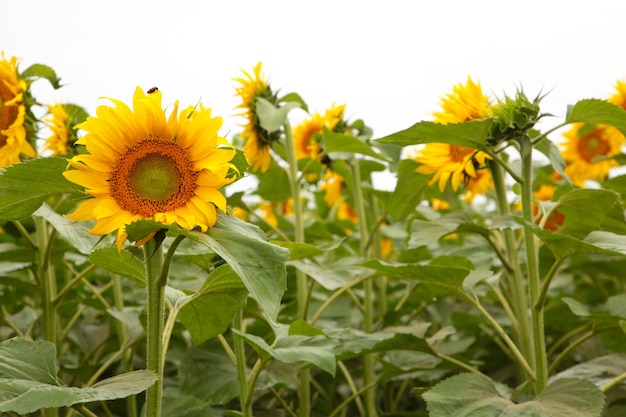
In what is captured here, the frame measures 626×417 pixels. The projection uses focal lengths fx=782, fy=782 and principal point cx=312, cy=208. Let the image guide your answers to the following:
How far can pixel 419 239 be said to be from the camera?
1275mm

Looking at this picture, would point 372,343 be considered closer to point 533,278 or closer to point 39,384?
point 533,278

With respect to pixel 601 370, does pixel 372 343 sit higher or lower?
higher

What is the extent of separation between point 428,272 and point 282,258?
1.53ft

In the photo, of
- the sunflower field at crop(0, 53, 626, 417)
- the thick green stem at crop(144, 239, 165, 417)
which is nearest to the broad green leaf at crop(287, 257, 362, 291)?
the sunflower field at crop(0, 53, 626, 417)

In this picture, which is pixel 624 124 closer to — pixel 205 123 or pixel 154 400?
pixel 205 123

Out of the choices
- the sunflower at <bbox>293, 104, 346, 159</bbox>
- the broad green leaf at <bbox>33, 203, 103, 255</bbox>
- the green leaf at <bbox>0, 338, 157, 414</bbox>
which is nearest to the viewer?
the green leaf at <bbox>0, 338, 157, 414</bbox>

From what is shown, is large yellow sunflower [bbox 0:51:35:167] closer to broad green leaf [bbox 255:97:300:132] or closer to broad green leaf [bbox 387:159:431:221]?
broad green leaf [bbox 255:97:300:132]

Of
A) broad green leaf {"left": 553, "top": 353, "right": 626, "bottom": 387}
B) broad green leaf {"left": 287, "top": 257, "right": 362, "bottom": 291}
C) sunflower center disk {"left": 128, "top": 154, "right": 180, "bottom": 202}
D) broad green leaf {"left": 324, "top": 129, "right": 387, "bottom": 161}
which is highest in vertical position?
broad green leaf {"left": 324, "top": 129, "right": 387, "bottom": 161}

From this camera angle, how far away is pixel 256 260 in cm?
78

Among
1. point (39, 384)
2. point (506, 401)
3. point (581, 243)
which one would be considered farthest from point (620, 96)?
point (39, 384)

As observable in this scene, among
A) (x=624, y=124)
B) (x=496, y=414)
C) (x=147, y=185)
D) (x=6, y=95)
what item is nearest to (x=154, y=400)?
(x=147, y=185)

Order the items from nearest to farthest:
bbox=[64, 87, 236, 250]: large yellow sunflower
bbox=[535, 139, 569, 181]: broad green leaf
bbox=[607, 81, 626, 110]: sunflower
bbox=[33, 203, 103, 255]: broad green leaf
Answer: bbox=[64, 87, 236, 250]: large yellow sunflower, bbox=[33, 203, 103, 255]: broad green leaf, bbox=[535, 139, 569, 181]: broad green leaf, bbox=[607, 81, 626, 110]: sunflower

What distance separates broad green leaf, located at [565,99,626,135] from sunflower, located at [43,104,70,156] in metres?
0.98

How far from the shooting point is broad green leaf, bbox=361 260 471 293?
1172 millimetres
